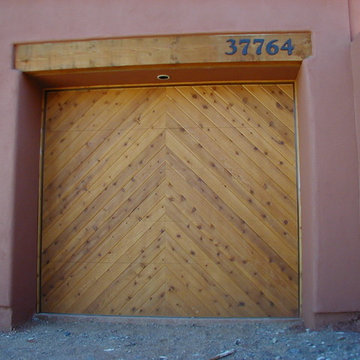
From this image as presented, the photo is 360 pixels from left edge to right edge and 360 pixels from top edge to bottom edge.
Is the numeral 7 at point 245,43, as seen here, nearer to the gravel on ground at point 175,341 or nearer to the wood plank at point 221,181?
the wood plank at point 221,181

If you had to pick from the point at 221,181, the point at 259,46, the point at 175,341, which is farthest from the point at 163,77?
the point at 175,341

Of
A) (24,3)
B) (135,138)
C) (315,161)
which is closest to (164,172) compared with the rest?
(135,138)

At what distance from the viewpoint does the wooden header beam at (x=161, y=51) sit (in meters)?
5.11

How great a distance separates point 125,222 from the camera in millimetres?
5617

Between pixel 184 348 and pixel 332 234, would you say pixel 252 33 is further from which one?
pixel 184 348

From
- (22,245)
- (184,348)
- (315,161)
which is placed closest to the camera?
(184,348)

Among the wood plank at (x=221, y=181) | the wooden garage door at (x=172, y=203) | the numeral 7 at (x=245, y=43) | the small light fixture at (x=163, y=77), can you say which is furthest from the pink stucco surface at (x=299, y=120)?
the small light fixture at (x=163, y=77)

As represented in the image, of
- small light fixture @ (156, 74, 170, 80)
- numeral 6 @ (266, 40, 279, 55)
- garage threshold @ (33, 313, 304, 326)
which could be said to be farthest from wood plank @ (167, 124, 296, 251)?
numeral 6 @ (266, 40, 279, 55)

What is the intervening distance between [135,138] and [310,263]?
8.39 feet

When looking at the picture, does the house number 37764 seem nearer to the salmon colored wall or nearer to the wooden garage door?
the wooden garage door

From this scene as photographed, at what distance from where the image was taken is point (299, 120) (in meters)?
5.40

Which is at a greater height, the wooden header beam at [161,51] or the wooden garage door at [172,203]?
the wooden header beam at [161,51]

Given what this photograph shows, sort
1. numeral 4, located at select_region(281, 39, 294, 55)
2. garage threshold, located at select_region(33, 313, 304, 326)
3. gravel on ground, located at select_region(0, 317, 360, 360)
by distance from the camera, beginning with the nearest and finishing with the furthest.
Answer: gravel on ground, located at select_region(0, 317, 360, 360), numeral 4, located at select_region(281, 39, 294, 55), garage threshold, located at select_region(33, 313, 304, 326)

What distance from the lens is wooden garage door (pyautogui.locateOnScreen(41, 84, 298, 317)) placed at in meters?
Result: 5.43
